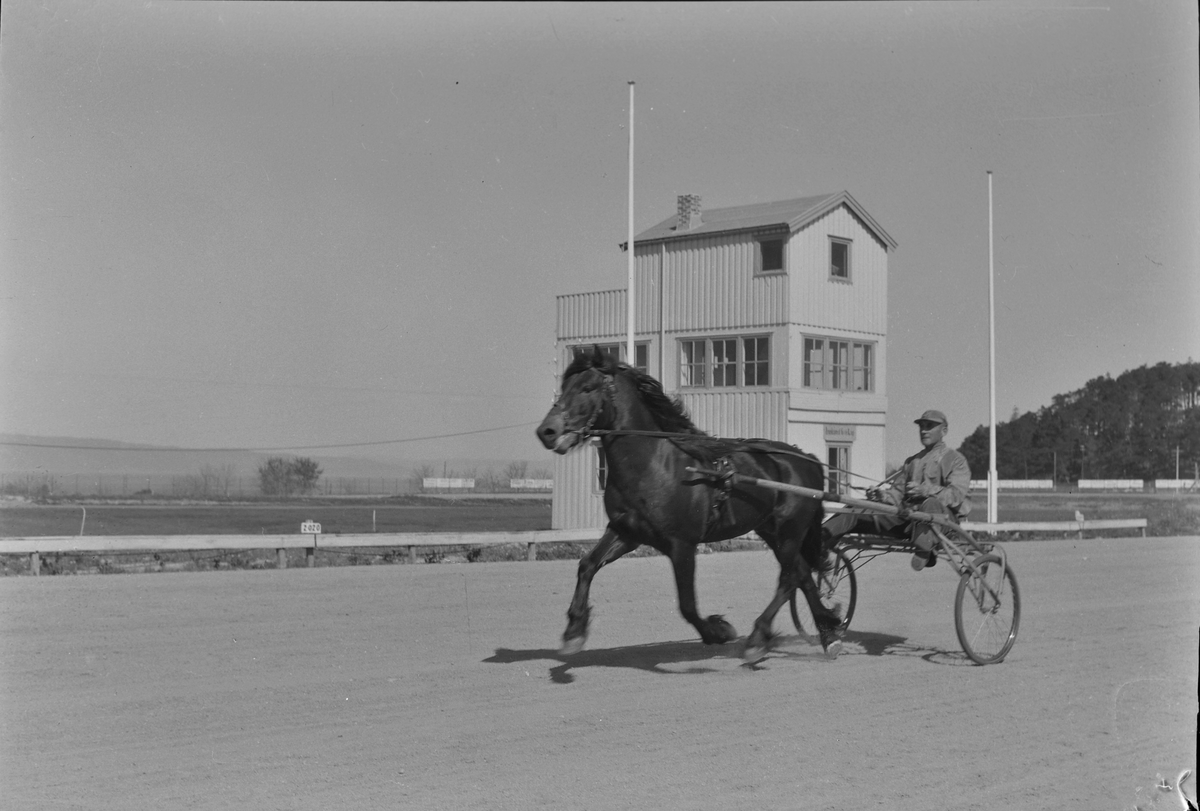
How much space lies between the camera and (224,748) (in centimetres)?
646

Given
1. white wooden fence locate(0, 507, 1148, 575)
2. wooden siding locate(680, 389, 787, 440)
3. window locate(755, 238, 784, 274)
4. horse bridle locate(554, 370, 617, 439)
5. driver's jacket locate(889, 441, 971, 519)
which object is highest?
window locate(755, 238, 784, 274)

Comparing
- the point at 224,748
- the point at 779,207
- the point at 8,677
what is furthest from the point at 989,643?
the point at 779,207

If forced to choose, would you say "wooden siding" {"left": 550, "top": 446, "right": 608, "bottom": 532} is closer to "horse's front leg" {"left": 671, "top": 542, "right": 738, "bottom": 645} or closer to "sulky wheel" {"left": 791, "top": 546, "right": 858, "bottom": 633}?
"sulky wheel" {"left": 791, "top": 546, "right": 858, "bottom": 633}

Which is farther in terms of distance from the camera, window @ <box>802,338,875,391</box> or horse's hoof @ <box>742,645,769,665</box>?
window @ <box>802,338,875,391</box>

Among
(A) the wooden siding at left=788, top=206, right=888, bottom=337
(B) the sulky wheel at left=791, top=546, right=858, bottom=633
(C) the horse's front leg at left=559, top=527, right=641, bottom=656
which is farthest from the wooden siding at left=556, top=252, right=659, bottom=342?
(C) the horse's front leg at left=559, top=527, right=641, bottom=656

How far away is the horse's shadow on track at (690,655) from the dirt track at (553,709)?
1.8 inches

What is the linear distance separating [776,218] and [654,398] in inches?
829

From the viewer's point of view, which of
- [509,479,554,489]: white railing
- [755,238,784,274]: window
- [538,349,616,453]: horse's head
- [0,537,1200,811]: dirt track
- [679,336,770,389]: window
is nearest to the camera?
[0,537,1200,811]: dirt track

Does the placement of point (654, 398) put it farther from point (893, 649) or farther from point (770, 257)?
point (770, 257)

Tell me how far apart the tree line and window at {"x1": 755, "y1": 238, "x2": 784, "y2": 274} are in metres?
9.17

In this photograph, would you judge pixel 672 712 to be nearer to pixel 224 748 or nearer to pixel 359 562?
pixel 224 748

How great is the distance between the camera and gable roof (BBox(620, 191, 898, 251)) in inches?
1133

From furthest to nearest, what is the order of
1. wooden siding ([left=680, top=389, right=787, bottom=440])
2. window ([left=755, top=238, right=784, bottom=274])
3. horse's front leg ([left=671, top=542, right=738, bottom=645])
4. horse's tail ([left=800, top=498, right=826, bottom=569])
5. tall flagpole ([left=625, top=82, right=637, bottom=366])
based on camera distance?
wooden siding ([left=680, top=389, right=787, bottom=440])
window ([left=755, top=238, right=784, bottom=274])
tall flagpole ([left=625, top=82, right=637, bottom=366])
horse's tail ([left=800, top=498, right=826, bottom=569])
horse's front leg ([left=671, top=542, right=738, bottom=645])

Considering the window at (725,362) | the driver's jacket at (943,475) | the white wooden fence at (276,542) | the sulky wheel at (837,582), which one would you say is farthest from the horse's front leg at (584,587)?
the window at (725,362)
